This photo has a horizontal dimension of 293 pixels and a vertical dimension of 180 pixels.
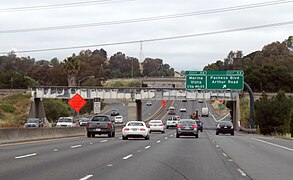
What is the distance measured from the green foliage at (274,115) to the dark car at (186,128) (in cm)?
2542

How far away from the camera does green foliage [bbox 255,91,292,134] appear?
67.9 meters

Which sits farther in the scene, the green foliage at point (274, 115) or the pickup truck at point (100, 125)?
the green foliage at point (274, 115)

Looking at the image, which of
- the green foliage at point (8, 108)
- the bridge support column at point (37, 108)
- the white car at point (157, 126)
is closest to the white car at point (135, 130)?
the white car at point (157, 126)

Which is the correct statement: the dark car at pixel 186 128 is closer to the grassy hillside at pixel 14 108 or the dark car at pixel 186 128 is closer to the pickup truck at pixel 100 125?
the pickup truck at pixel 100 125

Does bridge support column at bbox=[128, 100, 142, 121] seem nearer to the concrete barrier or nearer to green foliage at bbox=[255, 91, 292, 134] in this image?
green foliage at bbox=[255, 91, 292, 134]

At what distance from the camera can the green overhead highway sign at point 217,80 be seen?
2598 inches

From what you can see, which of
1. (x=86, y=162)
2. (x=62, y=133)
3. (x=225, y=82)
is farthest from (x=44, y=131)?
(x=225, y=82)

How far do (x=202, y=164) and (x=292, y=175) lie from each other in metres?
3.99

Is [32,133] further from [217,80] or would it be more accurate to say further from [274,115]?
[274,115]

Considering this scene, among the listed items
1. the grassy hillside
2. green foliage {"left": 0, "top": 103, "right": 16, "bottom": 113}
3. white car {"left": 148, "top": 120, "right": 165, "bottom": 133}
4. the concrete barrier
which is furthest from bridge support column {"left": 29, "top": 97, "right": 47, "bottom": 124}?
the concrete barrier

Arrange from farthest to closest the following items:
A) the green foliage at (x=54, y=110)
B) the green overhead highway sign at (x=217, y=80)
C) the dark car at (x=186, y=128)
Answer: the green foliage at (x=54, y=110)
the green overhead highway sign at (x=217, y=80)
the dark car at (x=186, y=128)

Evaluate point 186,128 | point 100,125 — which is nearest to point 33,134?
point 100,125

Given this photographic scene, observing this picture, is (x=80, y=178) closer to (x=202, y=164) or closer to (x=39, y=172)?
(x=39, y=172)

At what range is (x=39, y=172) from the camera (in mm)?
15570
